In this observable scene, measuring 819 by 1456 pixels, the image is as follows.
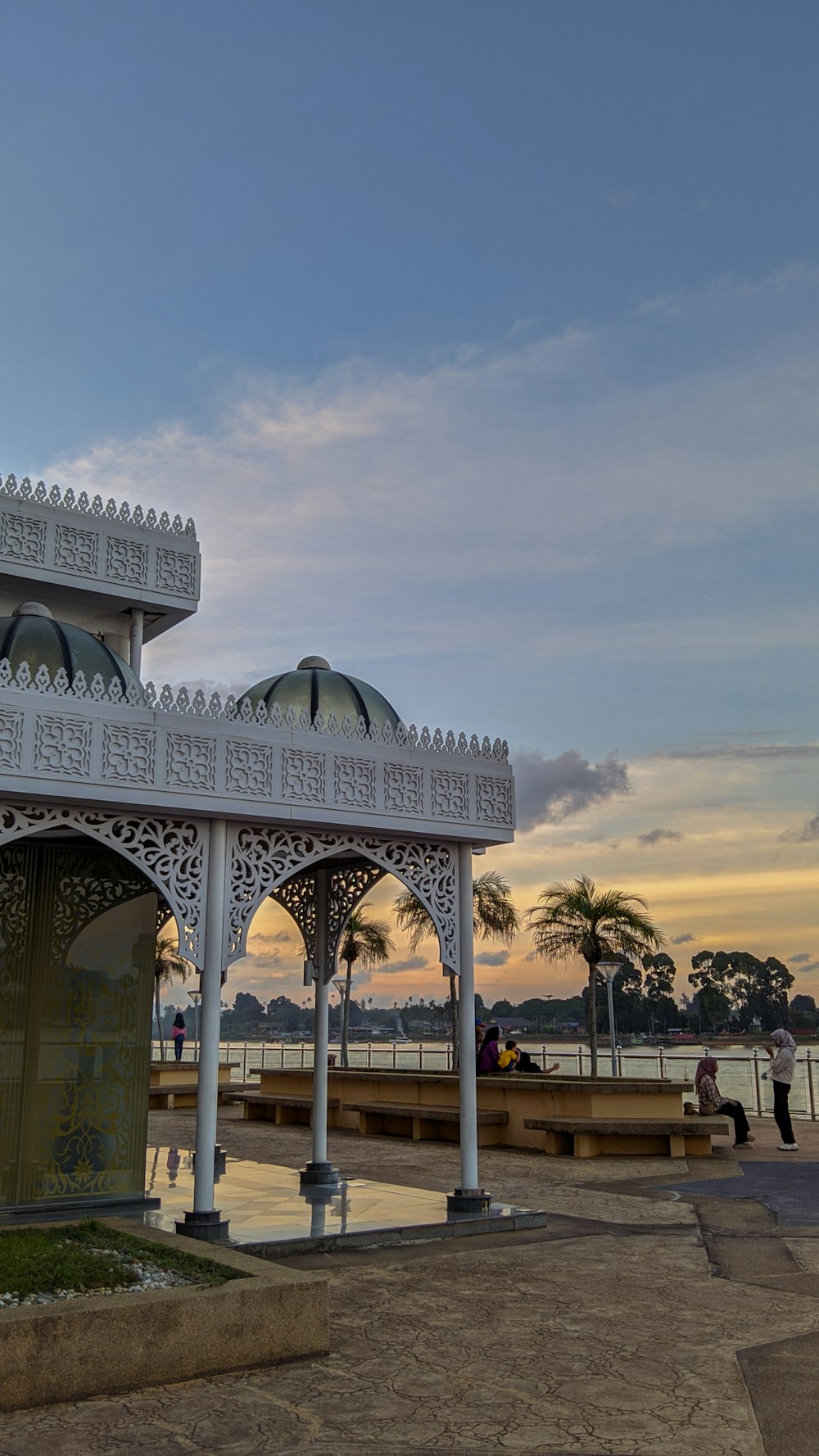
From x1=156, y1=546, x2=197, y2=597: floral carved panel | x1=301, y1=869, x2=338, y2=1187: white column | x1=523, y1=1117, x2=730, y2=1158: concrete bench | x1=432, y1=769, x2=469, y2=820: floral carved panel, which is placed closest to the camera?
x1=432, y1=769, x2=469, y2=820: floral carved panel

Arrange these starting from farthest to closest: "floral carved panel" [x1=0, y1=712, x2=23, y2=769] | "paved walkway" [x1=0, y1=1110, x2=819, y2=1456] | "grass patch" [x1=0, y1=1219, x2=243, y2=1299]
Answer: "floral carved panel" [x1=0, y1=712, x2=23, y2=769]
"grass patch" [x1=0, y1=1219, x2=243, y2=1299]
"paved walkway" [x1=0, y1=1110, x2=819, y2=1456]

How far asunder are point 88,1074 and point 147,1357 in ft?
16.2

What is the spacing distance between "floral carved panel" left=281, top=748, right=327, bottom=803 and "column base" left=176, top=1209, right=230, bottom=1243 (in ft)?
9.56

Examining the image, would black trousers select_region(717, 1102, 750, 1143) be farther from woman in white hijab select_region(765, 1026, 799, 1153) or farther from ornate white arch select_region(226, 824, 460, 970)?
ornate white arch select_region(226, 824, 460, 970)

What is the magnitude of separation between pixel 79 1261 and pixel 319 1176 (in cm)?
528

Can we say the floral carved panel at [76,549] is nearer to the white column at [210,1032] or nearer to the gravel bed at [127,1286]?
the white column at [210,1032]

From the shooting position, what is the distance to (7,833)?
7773mm

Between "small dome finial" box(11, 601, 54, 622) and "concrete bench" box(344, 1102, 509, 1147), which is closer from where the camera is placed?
"small dome finial" box(11, 601, 54, 622)

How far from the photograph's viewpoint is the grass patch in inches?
Result: 221

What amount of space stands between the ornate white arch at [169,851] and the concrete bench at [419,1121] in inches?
287

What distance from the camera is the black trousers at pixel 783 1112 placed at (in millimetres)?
14219

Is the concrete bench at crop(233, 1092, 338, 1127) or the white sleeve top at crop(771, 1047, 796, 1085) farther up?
the white sleeve top at crop(771, 1047, 796, 1085)

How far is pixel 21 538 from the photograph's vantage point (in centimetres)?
1076

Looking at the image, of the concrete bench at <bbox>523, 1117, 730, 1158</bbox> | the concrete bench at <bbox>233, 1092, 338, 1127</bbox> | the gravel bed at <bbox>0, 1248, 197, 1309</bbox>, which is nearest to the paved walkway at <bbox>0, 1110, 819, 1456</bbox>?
the gravel bed at <bbox>0, 1248, 197, 1309</bbox>
